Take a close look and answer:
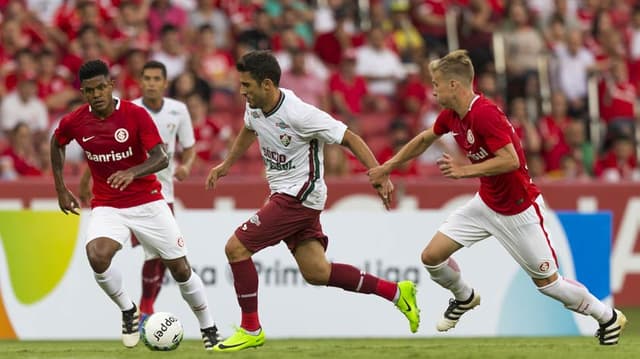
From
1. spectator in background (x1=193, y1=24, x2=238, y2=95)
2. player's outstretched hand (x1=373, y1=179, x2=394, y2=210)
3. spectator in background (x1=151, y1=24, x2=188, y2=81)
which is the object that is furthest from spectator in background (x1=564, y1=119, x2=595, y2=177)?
player's outstretched hand (x1=373, y1=179, x2=394, y2=210)

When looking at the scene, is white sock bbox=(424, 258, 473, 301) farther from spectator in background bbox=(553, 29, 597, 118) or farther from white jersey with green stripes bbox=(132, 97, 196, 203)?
spectator in background bbox=(553, 29, 597, 118)

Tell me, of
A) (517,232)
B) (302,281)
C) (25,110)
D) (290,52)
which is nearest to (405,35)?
(290,52)

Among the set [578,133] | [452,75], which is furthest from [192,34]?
[452,75]

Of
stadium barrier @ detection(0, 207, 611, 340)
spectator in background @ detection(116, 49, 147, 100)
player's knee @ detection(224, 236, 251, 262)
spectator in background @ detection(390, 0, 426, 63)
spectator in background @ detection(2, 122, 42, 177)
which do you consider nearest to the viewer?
player's knee @ detection(224, 236, 251, 262)

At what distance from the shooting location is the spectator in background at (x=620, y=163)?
59.1 ft

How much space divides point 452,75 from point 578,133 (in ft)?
28.8

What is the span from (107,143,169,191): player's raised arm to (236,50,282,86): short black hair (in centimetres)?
95

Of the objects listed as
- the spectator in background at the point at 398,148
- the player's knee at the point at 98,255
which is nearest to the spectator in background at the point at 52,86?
the spectator in background at the point at 398,148

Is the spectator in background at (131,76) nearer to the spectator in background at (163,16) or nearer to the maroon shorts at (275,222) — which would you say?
the spectator in background at (163,16)

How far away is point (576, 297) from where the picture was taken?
10719 mm

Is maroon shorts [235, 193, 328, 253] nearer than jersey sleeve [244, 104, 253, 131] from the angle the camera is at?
Yes

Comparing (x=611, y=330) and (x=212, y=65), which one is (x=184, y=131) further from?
(x=212, y=65)

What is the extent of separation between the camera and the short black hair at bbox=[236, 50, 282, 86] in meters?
10.2

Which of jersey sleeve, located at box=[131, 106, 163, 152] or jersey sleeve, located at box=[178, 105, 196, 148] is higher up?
jersey sleeve, located at box=[131, 106, 163, 152]
